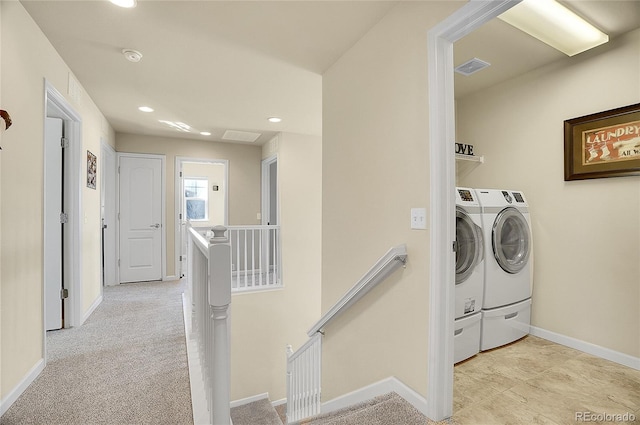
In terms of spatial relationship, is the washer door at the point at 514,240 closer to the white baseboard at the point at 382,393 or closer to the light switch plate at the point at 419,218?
the light switch plate at the point at 419,218

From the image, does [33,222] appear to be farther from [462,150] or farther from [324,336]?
[462,150]

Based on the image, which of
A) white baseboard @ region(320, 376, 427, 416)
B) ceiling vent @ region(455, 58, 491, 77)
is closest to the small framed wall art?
white baseboard @ region(320, 376, 427, 416)

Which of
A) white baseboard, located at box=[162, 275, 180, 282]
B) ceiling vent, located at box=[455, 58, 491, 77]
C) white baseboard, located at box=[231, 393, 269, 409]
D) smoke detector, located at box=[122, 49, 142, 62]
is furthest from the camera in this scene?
white baseboard, located at box=[162, 275, 180, 282]

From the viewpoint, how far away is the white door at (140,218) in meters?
5.23

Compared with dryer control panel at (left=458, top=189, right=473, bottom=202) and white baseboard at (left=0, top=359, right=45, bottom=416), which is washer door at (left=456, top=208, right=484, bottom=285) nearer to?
dryer control panel at (left=458, top=189, right=473, bottom=202)

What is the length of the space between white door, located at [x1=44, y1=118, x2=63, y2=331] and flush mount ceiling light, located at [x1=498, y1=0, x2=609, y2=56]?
387 cm

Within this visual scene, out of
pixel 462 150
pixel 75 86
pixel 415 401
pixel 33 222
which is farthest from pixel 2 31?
pixel 462 150

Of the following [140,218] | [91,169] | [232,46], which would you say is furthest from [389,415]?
[140,218]

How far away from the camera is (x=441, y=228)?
1628 mm

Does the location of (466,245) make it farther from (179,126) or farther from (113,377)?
(179,126)

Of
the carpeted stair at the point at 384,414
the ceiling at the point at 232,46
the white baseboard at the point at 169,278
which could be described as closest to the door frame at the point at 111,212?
the white baseboard at the point at 169,278

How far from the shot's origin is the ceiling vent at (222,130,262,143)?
16.9 feet

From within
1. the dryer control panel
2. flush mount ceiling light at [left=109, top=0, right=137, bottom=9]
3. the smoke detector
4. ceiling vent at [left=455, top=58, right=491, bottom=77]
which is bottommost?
the dryer control panel

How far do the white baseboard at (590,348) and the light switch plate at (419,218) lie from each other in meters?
1.88
